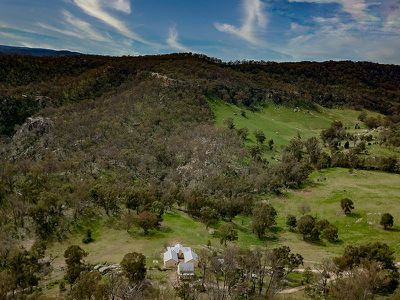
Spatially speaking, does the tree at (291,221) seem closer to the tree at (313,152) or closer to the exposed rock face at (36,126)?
the tree at (313,152)

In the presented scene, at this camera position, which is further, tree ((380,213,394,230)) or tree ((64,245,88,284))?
tree ((380,213,394,230))

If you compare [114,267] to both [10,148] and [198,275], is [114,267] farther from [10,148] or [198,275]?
[10,148]

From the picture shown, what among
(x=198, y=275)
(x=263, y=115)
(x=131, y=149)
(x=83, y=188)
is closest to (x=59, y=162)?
(x=131, y=149)

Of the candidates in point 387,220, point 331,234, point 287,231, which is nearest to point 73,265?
point 287,231

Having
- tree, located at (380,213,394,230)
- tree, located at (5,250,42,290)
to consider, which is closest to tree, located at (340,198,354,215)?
tree, located at (380,213,394,230)

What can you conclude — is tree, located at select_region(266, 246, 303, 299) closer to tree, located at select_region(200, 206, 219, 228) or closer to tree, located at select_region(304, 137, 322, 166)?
tree, located at select_region(200, 206, 219, 228)

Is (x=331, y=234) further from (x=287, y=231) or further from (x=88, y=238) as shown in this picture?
(x=88, y=238)
